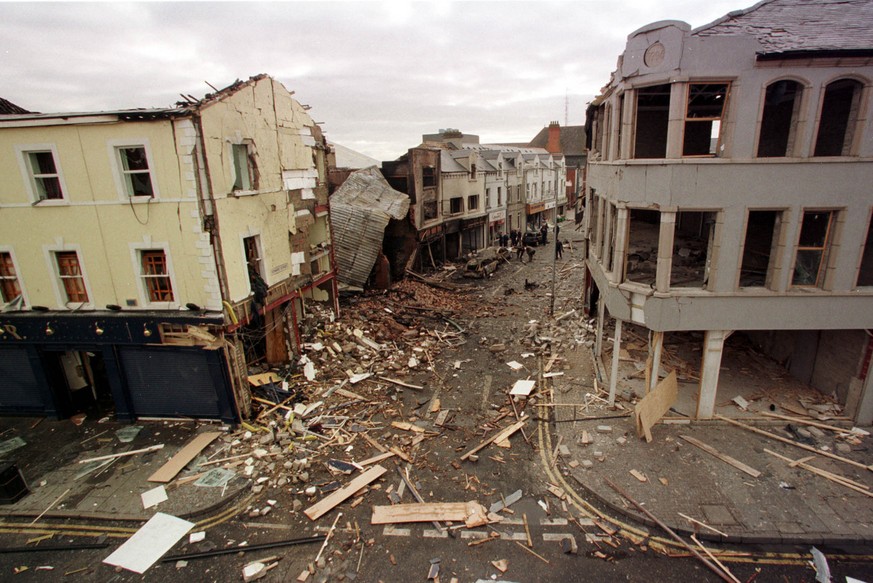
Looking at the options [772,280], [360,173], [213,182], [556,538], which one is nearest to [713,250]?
[772,280]

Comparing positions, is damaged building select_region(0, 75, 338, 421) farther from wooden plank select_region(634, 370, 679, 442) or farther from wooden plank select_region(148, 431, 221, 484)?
wooden plank select_region(634, 370, 679, 442)

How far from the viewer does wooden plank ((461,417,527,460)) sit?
42.2 ft

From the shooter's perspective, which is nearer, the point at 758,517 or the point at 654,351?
the point at 758,517

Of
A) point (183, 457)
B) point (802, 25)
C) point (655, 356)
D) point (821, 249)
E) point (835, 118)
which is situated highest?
point (802, 25)

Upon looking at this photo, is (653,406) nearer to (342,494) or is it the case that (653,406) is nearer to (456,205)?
(342,494)

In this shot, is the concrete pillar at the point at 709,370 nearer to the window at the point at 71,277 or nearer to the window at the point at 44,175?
the window at the point at 71,277

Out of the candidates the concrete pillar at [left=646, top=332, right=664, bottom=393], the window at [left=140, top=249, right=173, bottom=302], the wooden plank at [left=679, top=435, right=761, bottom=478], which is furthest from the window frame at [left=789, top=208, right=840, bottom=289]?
the window at [left=140, top=249, right=173, bottom=302]

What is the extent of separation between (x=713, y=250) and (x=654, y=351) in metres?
3.34

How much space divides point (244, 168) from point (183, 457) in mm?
9516

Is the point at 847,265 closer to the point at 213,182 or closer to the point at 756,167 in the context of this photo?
the point at 756,167

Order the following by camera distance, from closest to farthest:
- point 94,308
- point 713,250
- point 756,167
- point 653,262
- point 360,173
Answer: point 756,167 < point 713,250 < point 94,308 < point 653,262 < point 360,173

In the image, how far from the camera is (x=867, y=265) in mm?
12797

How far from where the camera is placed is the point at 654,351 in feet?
42.8

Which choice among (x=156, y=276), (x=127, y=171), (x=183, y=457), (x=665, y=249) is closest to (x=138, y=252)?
(x=156, y=276)
